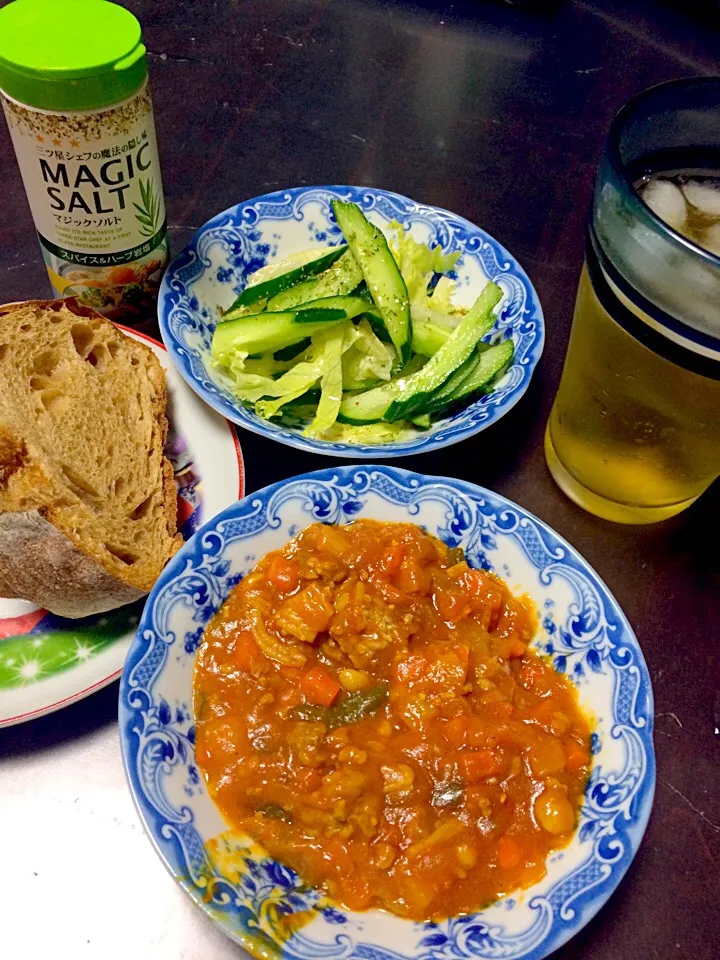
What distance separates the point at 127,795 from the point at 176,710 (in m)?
0.29

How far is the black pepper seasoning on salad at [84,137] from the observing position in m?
1.72

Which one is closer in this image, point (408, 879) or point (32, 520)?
point (408, 879)

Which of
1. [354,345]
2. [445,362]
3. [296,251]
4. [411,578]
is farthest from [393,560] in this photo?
[296,251]

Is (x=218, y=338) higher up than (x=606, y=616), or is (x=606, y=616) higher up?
(x=218, y=338)

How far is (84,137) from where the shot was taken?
5.96ft

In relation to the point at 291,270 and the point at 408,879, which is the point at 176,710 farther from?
the point at 291,270

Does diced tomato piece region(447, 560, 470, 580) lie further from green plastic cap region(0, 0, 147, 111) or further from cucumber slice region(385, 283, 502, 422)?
green plastic cap region(0, 0, 147, 111)

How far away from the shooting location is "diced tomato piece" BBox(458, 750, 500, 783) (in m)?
1.44


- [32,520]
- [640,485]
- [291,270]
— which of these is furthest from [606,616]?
[291,270]

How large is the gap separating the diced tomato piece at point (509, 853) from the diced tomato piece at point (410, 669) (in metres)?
0.33

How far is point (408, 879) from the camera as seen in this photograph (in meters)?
1.34

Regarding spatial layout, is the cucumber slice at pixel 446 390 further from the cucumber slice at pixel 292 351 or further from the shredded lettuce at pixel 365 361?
the cucumber slice at pixel 292 351

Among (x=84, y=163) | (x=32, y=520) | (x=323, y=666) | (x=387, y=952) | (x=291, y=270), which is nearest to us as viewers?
(x=387, y=952)

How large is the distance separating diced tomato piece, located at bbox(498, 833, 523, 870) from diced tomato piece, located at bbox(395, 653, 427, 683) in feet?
1.09
